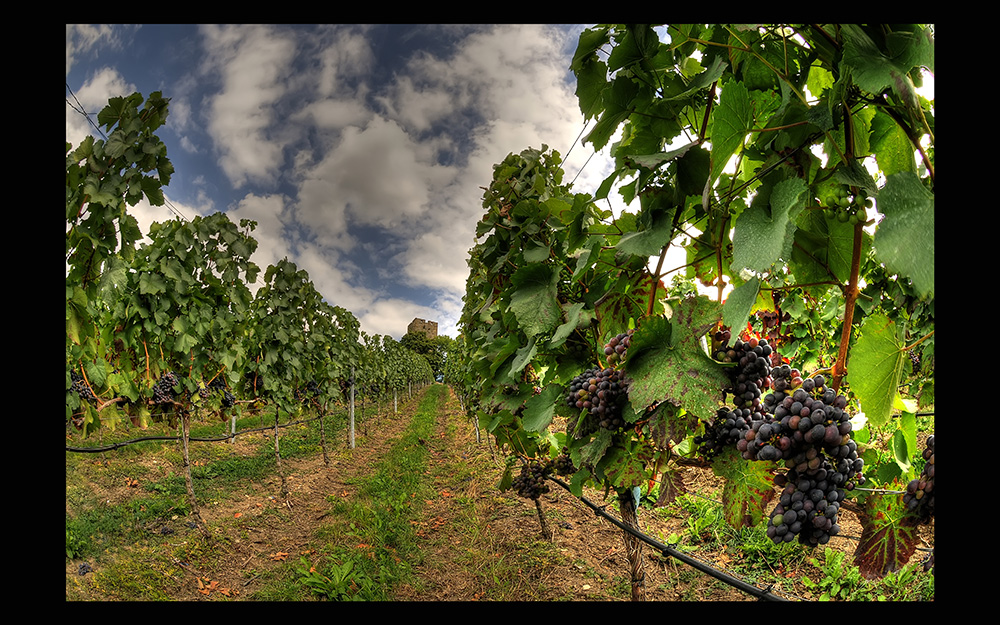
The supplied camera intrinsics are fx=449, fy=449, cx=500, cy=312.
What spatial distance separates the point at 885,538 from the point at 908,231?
2.80 feet

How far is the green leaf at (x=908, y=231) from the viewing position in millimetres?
750

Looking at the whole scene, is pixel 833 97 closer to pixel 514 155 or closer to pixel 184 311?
Result: pixel 514 155

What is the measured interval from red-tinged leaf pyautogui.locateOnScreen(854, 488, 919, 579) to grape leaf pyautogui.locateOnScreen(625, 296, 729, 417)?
1.62ft

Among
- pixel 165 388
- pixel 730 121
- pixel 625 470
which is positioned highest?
pixel 730 121

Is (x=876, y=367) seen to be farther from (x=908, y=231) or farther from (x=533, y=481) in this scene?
(x=533, y=481)

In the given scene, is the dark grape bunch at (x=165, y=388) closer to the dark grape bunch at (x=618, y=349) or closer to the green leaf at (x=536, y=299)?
the green leaf at (x=536, y=299)

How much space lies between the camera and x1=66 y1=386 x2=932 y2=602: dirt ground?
413 cm

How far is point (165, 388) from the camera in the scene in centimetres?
571

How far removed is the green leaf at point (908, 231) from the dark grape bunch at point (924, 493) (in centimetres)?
52

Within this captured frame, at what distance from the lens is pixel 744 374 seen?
1298 millimetres

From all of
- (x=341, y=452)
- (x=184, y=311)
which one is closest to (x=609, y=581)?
(x=184, y=311)

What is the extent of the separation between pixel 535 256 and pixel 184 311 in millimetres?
5226

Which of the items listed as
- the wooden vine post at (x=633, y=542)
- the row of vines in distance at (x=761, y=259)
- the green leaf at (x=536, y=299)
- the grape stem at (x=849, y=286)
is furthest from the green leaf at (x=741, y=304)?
the wooden vine post at (x=633, y=542)

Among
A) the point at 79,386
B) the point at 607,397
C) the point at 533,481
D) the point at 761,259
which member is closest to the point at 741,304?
the point at 761,259
